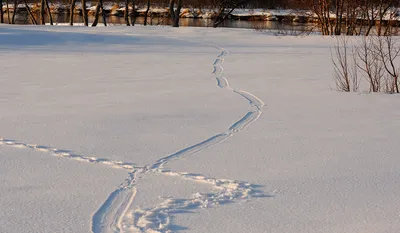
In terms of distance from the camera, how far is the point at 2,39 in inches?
563

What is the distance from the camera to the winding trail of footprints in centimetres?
282

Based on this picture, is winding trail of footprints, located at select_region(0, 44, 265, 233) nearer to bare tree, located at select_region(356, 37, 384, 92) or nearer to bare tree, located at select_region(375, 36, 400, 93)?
bare tree, located at select_region(356, 37, 384, 92)

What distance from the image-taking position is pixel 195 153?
416 cm

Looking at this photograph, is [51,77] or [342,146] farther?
[51,77]

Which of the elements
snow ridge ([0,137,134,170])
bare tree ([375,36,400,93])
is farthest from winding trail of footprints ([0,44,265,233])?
bare tree ([375,36,400,93])

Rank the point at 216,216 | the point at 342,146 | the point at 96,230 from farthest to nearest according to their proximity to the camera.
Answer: the point at 342,146, the point at 216,216, the point at 96,230

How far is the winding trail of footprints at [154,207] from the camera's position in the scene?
111 inches

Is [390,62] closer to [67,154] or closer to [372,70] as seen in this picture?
[372,70]

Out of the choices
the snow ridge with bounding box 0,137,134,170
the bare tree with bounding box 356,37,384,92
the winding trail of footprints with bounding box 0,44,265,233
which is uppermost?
the bare tree with bounding box 356,37,384,92

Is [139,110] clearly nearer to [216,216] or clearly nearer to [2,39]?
[216,216]

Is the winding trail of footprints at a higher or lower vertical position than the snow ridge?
lower

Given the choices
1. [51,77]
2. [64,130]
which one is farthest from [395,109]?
[51,77]

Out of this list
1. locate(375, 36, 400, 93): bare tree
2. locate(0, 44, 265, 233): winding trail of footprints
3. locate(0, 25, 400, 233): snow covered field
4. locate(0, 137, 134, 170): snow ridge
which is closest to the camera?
locate(0, 44, 265, 233): winding trail of footprints

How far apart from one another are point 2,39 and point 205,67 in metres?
7.05
